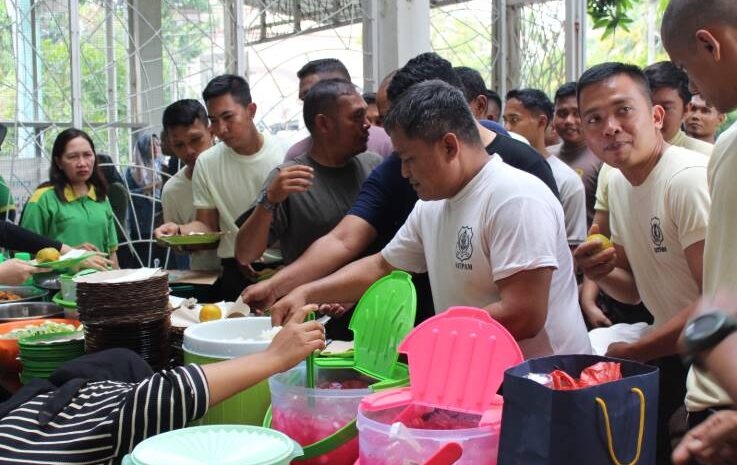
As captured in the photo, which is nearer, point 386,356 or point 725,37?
point 725,37

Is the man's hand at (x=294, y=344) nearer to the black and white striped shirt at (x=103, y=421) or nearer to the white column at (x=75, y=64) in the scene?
the black and white striped shirt at (x=103, y=421)

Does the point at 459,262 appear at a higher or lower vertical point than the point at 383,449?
higher

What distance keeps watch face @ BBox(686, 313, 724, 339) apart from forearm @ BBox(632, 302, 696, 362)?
3.21 feet

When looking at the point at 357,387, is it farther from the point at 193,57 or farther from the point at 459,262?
the point at 193,57

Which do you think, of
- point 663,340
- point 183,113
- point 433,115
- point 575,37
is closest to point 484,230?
point 433,115

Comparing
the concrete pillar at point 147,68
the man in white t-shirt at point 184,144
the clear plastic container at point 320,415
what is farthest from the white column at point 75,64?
the clear plastic container at point 320,415

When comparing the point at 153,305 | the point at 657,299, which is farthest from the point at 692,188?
the point at 153,305

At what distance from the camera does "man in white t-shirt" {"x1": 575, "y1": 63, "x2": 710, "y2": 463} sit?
1.83 meters

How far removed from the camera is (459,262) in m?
1.81

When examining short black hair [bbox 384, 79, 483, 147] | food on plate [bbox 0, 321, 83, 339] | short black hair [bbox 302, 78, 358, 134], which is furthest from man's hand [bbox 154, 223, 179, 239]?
short black hair [bbox 384, 79, 483, 147]

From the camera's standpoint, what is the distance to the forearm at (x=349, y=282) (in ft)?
6.71

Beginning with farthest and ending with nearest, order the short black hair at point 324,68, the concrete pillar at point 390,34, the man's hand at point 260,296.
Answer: the concrete pillar at point 390,34 → the short black hair at point 324,68 → the man's hand at point 260,296

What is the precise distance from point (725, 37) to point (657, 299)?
87 centimetres

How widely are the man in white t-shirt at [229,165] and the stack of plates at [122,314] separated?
144cm
